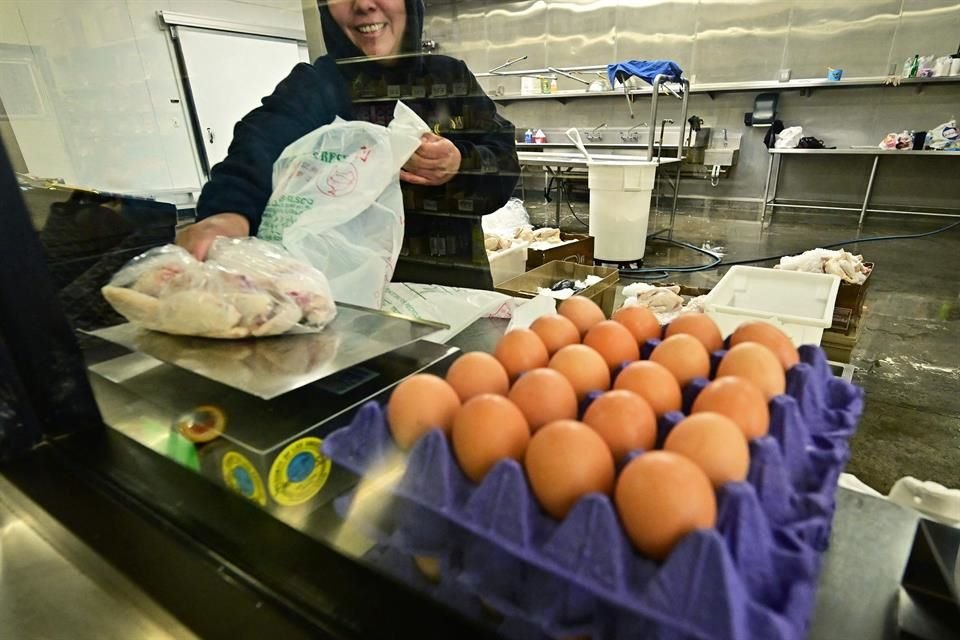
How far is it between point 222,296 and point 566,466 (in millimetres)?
476

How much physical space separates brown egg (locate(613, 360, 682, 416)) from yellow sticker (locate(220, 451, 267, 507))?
386 mm

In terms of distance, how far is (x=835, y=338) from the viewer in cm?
175

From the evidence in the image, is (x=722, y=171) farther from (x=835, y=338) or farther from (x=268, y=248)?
(x=268, y=248)

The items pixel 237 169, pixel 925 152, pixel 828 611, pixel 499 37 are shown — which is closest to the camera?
pixel 828 611

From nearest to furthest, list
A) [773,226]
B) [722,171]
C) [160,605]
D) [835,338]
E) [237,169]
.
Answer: [160,605] < [237,169] < [835,338] < [773,226] < [722,171]

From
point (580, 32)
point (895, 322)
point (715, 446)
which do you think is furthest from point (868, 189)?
point (715, 446)

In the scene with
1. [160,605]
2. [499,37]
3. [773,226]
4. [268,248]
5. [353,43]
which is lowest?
[773,226]

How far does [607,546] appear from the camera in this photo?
12.2 inches

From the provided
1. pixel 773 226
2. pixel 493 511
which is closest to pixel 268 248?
pixel 493 511

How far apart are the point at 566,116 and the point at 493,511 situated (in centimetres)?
703

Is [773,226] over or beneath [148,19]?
beneath

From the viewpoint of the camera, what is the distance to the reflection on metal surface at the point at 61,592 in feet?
1.88

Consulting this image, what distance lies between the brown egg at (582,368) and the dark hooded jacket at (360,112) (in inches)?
24.8

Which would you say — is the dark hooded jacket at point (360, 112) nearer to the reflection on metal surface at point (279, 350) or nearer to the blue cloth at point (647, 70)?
the reflection on metal surface at point (279, 350)
